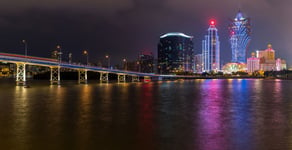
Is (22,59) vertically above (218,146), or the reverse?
(22,59)

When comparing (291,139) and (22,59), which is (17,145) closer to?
(291,139)

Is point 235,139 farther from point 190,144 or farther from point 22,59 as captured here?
point 22,59

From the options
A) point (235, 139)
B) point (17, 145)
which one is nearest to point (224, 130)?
point (235, 139)

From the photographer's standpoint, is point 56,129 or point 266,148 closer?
point 266,148

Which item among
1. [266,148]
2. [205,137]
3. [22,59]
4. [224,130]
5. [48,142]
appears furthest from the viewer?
[22,59]

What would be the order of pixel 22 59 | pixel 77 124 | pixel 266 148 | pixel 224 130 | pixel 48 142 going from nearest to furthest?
pixel 266 148, pixel 48 142, pixel 224 130, pixel 77 124, pixel 22 59

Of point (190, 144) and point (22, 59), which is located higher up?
point (22, 59)

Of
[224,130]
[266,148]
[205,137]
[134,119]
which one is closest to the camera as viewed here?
[266,148]

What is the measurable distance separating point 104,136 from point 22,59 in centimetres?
7189

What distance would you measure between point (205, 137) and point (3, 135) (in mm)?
10103

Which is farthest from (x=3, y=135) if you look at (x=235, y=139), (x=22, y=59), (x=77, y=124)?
(x=22, y=59)

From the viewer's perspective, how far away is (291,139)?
13.8 meters

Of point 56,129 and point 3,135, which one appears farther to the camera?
point 56,129

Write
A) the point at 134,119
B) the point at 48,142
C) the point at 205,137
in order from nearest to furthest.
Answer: the point at 48,142, the point at 205,137, the point at 134,119
